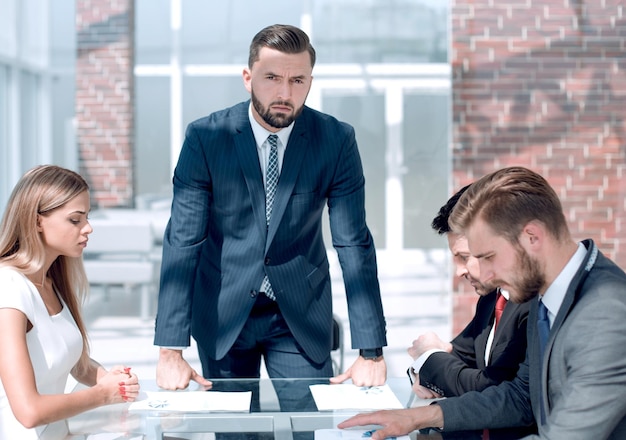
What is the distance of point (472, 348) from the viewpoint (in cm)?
269

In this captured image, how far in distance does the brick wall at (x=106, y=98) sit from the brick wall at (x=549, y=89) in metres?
2.28

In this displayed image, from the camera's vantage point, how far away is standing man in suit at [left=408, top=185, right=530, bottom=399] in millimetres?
2316

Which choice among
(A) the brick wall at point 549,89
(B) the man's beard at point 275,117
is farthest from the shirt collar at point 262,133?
(A) the brick wall at point 549,89

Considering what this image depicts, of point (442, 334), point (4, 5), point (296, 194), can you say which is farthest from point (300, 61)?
point (4, 5)

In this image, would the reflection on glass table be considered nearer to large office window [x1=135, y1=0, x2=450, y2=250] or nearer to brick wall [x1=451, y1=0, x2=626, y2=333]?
brick wall [x1=451, y1=0, x2=626, y2=333]

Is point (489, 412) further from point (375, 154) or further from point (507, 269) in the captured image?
point (375, 154)

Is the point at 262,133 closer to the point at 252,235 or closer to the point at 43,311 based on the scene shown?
the point at 252,235

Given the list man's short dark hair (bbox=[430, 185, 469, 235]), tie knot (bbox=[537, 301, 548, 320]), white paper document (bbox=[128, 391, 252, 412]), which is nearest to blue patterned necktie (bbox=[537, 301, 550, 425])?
tie knot (bbox=[537, 301, 548, 320])

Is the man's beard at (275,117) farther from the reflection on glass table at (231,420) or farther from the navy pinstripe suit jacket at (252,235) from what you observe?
the reflection on glass table at (231,420)

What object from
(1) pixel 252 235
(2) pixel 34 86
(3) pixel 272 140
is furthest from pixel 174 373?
(2) pixel 34 86

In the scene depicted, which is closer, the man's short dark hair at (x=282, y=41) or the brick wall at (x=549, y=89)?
the man's short dark hair at (x=282, y=41)

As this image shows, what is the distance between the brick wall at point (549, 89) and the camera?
17.1 ft

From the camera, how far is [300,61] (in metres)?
2.51

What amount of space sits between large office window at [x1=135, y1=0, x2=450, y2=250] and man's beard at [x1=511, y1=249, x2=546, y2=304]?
4.29m
